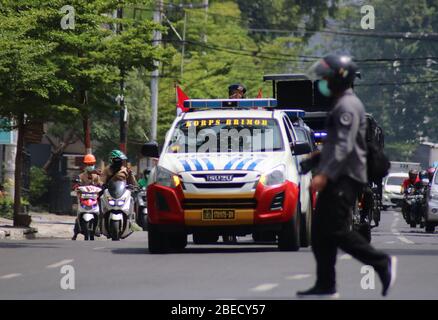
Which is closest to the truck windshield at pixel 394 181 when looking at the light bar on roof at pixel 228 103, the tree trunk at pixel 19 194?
the tree trunk at pixel 19 194

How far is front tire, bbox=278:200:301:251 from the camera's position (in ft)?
63.4

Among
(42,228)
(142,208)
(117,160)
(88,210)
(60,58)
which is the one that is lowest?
(42,228)

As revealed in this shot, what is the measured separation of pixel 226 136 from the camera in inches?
791

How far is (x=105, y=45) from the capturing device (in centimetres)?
3450

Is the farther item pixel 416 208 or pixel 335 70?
pixel 416 208

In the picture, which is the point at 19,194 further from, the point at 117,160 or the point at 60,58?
the point at 117,160

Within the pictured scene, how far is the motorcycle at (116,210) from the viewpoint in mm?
26161

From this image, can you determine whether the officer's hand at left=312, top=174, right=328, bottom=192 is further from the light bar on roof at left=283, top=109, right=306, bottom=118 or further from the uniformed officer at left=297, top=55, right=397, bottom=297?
the light bar on roof at left=283, top=109, right=306, bottom=118

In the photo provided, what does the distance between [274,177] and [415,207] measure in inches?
800

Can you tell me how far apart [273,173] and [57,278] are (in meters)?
4.46

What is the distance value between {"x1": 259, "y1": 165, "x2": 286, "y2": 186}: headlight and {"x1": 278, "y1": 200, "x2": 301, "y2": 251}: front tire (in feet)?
1.82

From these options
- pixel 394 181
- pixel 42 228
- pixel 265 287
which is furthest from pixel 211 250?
pixel 394 181

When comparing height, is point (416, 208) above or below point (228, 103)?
below

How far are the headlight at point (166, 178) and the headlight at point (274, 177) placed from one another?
1091 millimetres
